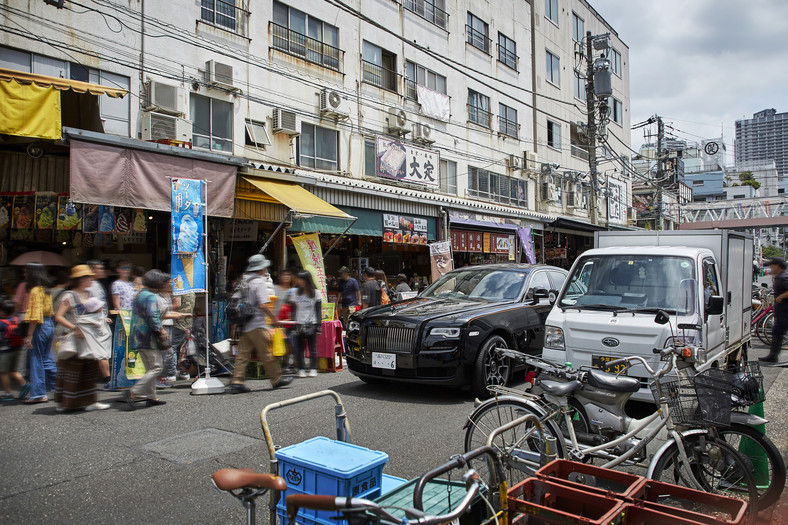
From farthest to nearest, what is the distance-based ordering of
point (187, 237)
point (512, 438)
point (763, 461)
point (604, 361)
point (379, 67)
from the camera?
point (379, 67) < point (187, 237) < point (604, 361) < point (512, 438) < point (763, 461)

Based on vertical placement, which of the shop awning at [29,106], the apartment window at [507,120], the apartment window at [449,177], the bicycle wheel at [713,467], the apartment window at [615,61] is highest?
the apartment window at [615,61]

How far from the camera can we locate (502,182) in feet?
84.5

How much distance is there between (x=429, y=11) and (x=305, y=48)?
25.2ft

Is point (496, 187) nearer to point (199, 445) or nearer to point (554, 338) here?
point (554, 338)

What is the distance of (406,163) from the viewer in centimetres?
1894

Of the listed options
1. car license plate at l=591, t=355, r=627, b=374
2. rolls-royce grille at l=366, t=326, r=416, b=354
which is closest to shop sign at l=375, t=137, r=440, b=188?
rolls-royce grille at l=366, t=326, r=416, b=354

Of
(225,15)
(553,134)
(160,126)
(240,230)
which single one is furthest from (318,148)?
(553,134)

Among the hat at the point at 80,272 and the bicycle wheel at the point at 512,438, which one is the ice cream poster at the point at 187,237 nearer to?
the hat at the point at 80,272

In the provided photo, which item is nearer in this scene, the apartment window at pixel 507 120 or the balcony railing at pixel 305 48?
the balcony railing at pixel 305 48

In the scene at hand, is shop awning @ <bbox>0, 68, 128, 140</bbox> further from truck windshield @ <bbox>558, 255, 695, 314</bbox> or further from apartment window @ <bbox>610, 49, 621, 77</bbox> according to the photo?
apartment window @ <bbox>610, 49, 621, 77</bbox>

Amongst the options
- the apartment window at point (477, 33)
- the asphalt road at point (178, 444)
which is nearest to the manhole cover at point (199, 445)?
the asphalt road at point (178, 444)

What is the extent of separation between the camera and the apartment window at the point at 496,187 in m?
23.7

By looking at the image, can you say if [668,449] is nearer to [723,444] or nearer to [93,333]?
[723,444]

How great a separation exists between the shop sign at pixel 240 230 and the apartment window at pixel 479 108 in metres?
13.9
